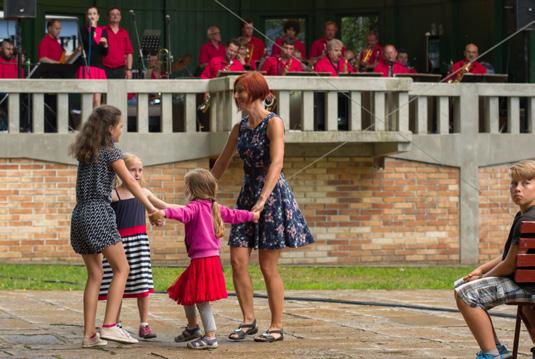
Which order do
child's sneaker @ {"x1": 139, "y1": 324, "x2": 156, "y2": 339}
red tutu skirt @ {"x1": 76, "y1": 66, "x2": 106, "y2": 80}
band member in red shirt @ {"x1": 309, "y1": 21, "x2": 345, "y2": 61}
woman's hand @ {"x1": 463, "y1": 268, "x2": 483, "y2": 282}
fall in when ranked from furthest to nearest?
band member in red shirt @ {"x1": 309, "y1": 21, "x2": 345, "y2": 61}, red tutu skirt @ {"x1": 76, "y1": 66, "x2": 106, "y2": 80}, child's sneaker @ {"x1": 139, "y1": 324, "x2": 156, "y2": 339}, woman's hand @ {"x1": 463, "y1": 268, "x2": 483, "y2": 282}

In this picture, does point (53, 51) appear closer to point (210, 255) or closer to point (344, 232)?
point (344, 232)

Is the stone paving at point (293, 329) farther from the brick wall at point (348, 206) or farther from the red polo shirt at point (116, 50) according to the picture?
→ the red polo shirt at point (116, 50)

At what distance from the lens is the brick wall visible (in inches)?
730

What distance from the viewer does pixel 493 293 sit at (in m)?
7.79

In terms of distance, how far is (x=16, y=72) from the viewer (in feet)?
64.5

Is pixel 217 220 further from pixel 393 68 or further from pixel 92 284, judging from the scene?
pixel 393 68

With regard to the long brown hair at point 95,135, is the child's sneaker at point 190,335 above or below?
below

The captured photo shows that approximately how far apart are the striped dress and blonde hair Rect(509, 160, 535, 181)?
2.96 m

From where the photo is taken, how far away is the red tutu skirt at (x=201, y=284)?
911 centimetres

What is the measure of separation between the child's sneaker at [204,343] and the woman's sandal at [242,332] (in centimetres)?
44

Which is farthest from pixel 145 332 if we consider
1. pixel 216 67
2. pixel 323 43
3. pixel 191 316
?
pixel 323 43

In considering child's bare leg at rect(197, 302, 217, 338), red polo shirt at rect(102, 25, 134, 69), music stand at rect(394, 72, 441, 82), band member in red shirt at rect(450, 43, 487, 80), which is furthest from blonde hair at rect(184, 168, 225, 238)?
band member in red shirt at rect(450, 43, 487, 80)

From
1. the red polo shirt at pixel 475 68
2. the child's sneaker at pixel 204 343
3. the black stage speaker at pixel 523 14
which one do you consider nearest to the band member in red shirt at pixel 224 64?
the red polo shirt at pixel 475 68

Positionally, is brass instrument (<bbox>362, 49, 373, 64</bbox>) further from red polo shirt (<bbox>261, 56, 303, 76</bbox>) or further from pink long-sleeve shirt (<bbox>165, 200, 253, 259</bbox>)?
pink long-sleeve shirt (<bbox>165, 200, 253, 259</bbox>)
